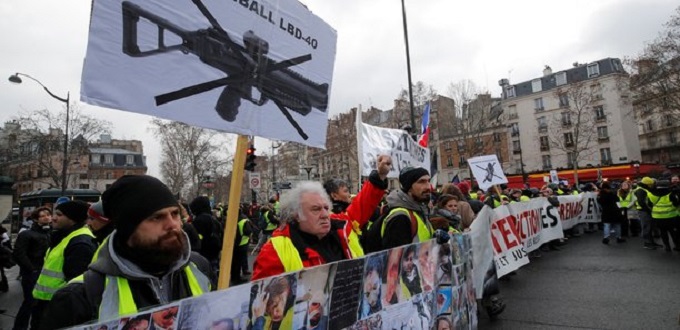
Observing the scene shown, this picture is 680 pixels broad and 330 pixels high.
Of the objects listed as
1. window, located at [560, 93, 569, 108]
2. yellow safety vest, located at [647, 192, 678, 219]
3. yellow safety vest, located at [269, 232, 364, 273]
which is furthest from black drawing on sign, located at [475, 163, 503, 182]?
window, located at [560, 93, 569, 108]

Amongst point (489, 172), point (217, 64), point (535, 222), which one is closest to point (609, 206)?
point (535, 222)

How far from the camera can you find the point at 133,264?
1662 millimetres

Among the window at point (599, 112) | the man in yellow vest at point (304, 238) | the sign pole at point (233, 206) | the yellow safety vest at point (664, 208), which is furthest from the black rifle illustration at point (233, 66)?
the window at point (599, 112)

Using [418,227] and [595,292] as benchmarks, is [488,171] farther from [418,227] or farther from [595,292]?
[418,227]

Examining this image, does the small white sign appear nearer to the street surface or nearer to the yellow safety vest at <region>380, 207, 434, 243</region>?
the street surface

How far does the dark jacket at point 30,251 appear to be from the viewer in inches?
230

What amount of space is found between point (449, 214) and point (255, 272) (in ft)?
9.20

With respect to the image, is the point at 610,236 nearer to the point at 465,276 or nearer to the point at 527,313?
the point at 527,313

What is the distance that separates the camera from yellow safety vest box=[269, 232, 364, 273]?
2.52 metres

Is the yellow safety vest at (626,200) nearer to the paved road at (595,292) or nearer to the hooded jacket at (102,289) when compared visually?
the paved road at (595,292)

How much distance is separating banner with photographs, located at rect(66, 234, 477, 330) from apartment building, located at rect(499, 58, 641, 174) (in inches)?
2068

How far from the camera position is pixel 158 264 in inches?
67.8

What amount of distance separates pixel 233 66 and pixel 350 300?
1510 millimetres

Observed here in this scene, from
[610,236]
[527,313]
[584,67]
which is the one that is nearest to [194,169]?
[610,236]
